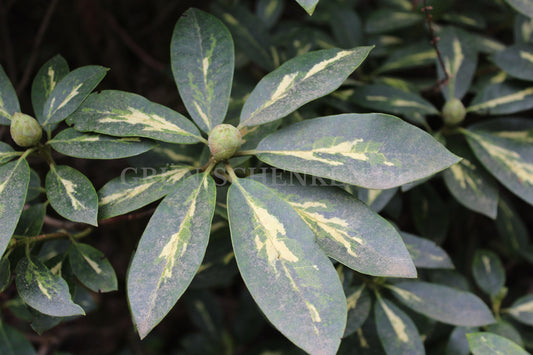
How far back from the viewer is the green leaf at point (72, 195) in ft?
2.48

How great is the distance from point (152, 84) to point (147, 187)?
1184 millimetres

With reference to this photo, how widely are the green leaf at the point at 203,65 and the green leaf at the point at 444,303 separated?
2.03ft

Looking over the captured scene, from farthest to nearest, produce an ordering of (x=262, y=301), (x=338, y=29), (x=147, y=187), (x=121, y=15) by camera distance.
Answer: (x=121, y=15) → (x=338, y=29) → (x=147, y=187) → (x=262, y=301)

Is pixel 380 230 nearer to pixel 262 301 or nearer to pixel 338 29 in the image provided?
pixel 262 301

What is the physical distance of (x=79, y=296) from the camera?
117cm

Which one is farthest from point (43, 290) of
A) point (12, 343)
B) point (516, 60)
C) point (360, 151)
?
point (516, 60)

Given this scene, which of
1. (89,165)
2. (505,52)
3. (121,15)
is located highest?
(505,52)

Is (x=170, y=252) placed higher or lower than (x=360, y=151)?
lower

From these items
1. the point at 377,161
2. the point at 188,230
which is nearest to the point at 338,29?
the point at 377,161

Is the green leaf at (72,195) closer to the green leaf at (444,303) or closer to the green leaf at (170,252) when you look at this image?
the green leaf at (170,252)

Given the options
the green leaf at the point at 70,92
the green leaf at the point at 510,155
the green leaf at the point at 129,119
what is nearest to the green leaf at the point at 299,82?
the green leaf at the point at 129,119

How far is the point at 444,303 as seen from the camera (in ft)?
3.38

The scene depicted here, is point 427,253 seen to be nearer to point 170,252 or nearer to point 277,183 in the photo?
point 277,183

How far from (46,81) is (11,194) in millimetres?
312
